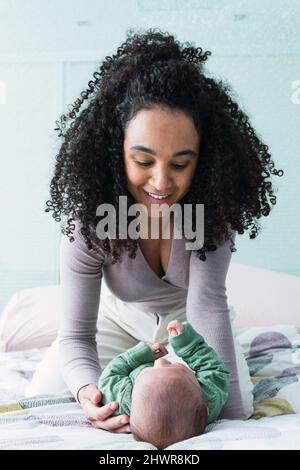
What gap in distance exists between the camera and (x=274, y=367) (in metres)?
1.71

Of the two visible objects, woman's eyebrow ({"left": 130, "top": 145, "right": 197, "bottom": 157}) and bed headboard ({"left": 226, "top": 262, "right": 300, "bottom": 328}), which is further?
bed headboard ({"left": 226, "top": 262, "right": 300, "bottom": 328})

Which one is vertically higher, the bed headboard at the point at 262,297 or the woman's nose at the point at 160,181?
the woman's nose at the point at 160,181

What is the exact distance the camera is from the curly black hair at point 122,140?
128cm

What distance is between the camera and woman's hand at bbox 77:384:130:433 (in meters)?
1.13

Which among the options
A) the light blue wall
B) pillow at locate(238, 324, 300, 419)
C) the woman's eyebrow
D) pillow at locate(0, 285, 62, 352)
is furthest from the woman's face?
the light blue wall

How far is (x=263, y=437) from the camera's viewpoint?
1010 mm

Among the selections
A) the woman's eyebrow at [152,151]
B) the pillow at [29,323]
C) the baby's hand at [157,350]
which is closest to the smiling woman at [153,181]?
the woman's eyebrow at [152,151]

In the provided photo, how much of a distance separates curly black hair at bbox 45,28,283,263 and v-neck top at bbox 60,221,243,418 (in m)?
0.03

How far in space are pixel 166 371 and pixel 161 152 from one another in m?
0.40

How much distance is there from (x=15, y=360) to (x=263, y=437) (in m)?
1.16

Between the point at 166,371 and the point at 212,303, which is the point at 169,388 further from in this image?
the point at 212,303

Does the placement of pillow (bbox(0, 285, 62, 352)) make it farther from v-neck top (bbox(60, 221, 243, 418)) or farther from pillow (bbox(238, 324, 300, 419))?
v-neck top (bbox(60, 221, 243, 418))

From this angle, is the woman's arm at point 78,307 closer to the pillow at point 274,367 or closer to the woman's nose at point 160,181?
the woman's nose at point 160,181

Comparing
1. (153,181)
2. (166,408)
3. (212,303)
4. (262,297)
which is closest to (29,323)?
(262,297)
